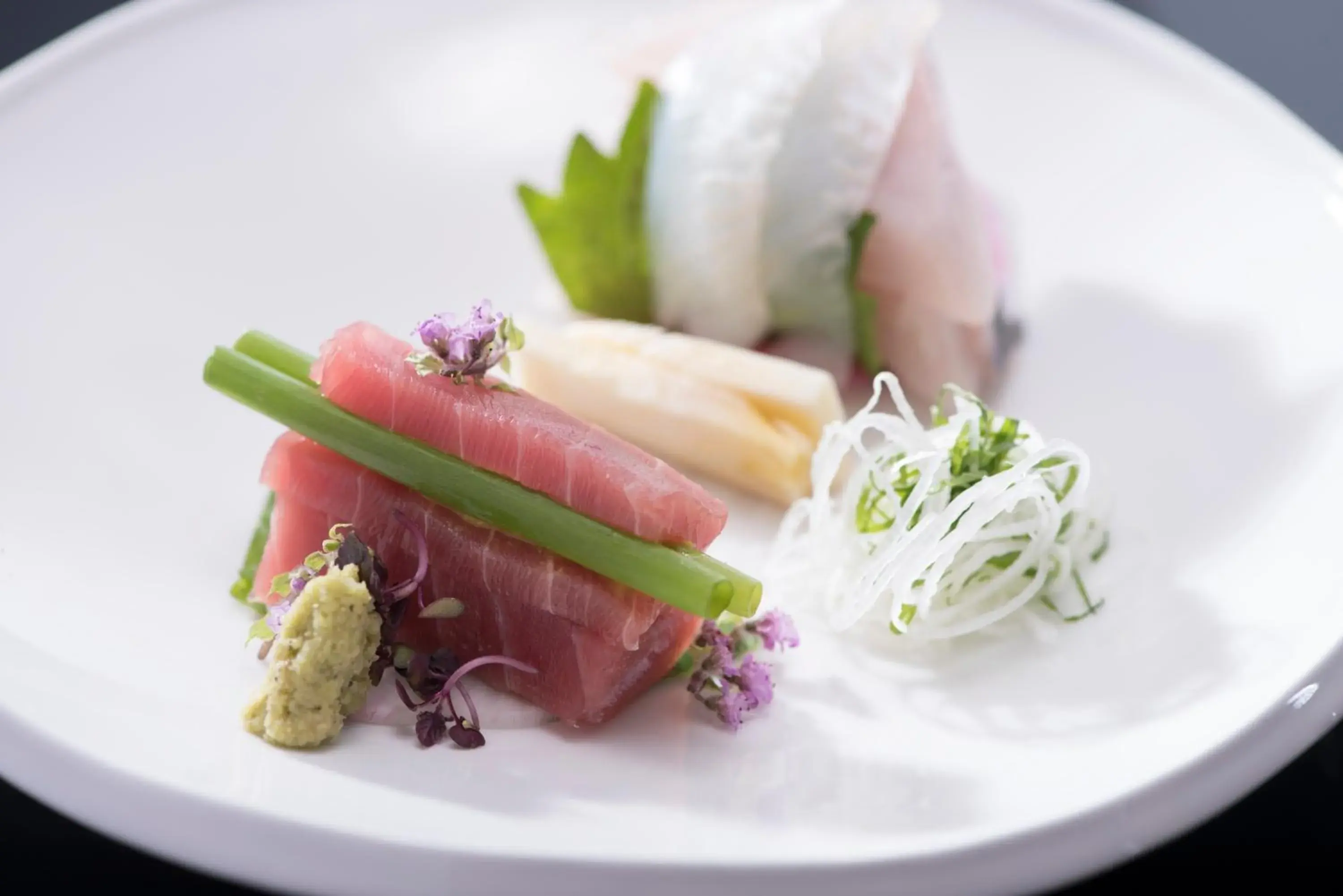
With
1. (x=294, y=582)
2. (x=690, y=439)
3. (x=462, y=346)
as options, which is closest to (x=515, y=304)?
(x=690, y=439)

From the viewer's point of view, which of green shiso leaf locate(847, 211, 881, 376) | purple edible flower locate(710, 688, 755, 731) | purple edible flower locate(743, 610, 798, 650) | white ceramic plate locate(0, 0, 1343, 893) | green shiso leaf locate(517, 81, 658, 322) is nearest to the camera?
white ceramic plate locate(0, 0, 1343, 893)

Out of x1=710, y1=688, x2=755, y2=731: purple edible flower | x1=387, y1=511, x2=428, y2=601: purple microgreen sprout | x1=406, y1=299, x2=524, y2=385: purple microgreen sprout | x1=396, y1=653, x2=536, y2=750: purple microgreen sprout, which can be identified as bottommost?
x1=710, y1=688, x2=755, y2=731: purple edible flower

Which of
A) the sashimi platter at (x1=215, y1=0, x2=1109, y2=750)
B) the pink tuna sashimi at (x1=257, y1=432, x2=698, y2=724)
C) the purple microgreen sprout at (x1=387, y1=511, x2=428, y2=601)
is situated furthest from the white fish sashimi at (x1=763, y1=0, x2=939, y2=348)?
the purple microgreen sprout at (x1=387, y1=511, x2=428, y2=601)

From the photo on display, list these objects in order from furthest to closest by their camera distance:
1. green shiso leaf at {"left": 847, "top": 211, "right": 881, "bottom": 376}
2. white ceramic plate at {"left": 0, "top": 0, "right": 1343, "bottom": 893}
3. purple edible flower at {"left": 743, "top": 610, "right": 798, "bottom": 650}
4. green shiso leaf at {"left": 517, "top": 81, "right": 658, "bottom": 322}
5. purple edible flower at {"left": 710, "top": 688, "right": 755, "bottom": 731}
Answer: green shiso leaf at {"left": 517, "top": 81, "right": 658, "bottom": 322} < green shiso leaf at {"left": 847, "top": 211, "right": 881, "bottom": 376} < purple edible flower at {"left": 743, "top": 610, "right": 798, "bottom": 650} < purple edible flower at {"left": 710, "top": 688, "right": 755, "bottom": 731} < white ceramic plate at {"left": 0, "top": 0, "right": 1343, "bottom": 893}

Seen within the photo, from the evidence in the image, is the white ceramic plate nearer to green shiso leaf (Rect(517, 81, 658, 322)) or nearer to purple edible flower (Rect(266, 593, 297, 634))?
purple edible flower (Rect(266, 593, 297, 634))

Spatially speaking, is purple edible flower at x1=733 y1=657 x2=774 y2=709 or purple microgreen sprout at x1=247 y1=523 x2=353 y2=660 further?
purple edible flower at x1=733 y1=657 x2=774 y2=709

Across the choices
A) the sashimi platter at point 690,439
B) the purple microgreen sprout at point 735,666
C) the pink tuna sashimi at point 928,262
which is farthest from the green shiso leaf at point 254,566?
the pink tuna sashimi at point 928,262

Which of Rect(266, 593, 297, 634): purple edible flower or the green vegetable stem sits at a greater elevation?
the green vegetable stem

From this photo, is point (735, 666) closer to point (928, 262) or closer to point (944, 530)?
point (944, 530)
